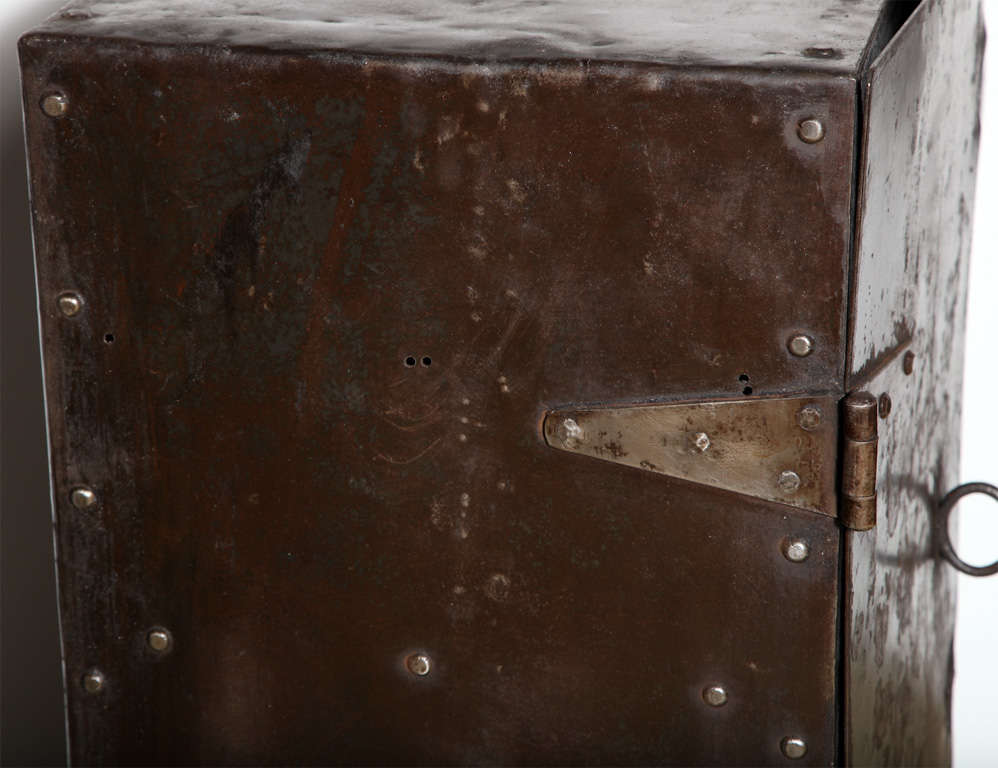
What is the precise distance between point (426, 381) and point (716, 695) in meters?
0.31

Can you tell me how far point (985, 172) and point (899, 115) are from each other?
446 millimetres

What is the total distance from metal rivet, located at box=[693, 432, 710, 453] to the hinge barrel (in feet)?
0.30

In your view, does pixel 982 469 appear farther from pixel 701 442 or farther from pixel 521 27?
pixel 521 27

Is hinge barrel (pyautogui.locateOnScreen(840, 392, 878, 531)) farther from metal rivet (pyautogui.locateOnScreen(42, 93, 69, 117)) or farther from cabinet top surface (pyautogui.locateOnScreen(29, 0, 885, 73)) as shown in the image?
metal rivet (pyautogui.locateOnScreen(42, 93, 69, 117))

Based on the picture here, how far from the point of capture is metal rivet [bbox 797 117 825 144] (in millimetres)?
979

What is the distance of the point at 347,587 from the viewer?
3.79ft

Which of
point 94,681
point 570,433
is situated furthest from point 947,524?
point 94,681

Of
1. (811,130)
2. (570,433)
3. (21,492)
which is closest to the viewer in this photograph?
(811,130)

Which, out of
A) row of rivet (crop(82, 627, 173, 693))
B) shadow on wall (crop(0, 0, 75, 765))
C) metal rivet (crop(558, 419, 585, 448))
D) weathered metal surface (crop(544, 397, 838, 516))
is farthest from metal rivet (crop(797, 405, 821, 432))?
shadow on wall (crop(0, 0, 75, 765))

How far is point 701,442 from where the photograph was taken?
1.06 meters

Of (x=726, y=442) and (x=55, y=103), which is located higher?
(x=55, y=103)

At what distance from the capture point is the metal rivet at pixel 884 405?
3.53ft

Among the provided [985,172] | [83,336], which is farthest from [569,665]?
[985,172]

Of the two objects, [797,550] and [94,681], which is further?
[94,681]
